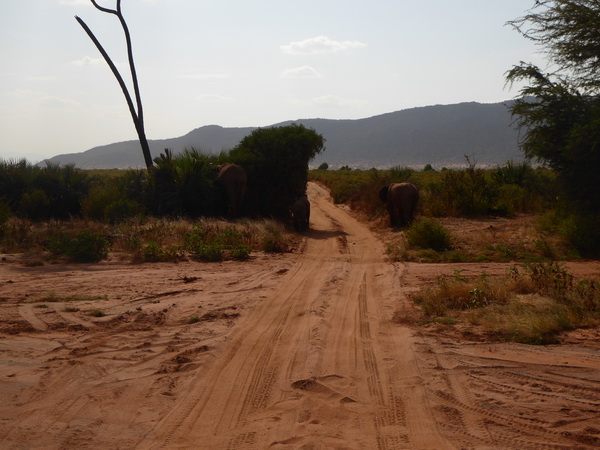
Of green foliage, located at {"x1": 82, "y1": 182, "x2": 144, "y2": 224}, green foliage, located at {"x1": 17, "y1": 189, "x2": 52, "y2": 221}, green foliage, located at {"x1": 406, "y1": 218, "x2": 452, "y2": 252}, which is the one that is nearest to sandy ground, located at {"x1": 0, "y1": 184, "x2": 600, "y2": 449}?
green foliage, located at {"x1": 406, "y1": 218, "x2": 452, "y2": 252}

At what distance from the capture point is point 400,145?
148m

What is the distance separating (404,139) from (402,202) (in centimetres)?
13421

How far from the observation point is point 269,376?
20.9 feet

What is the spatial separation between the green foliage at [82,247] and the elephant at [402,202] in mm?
9517

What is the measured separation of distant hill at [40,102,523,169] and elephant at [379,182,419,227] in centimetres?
10419

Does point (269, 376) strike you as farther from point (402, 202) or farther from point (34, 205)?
point (34, 205)

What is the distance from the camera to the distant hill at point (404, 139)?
5325 inches

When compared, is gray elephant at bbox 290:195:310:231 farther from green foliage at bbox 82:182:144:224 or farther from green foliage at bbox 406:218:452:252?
green foliage at bbox 406:218:452:252

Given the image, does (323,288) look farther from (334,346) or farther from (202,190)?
(202,190)

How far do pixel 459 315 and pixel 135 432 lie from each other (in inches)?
203

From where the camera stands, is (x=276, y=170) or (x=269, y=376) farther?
(x=276, y=170)

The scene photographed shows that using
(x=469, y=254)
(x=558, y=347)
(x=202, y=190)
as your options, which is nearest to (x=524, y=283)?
(x=558, y=347)

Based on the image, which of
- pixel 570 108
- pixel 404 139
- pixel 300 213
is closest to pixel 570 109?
pixel 570 108

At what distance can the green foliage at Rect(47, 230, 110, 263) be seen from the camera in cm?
1380
